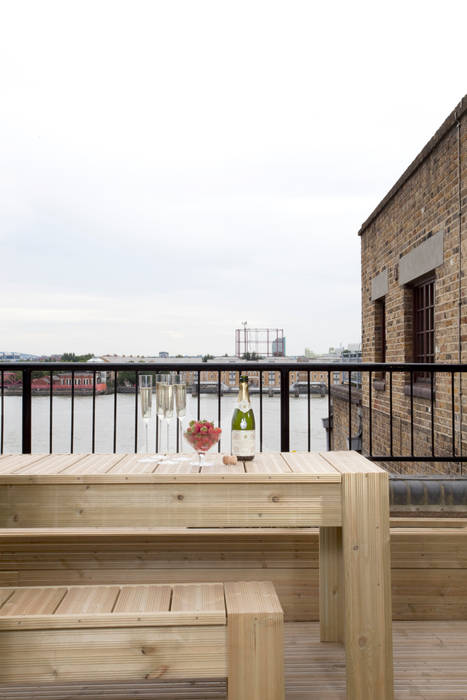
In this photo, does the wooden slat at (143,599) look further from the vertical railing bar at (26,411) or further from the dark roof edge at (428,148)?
the dark roof edge at (428,148)

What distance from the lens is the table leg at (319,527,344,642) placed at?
7.29ft

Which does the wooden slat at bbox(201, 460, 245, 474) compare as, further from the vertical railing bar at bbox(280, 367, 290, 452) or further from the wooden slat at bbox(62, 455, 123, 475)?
the vertical railing bar at bbox(280, 367, 290, 452)

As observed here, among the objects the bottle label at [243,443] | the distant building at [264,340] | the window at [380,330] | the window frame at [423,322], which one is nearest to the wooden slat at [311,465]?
the bottle label at [243,443]

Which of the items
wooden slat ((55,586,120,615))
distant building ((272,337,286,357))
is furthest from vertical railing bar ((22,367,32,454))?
distant building ((272,337,286,357))

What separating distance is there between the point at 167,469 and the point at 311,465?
48 centimetres

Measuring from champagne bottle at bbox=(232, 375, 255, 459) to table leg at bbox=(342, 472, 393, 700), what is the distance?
351 millimetres

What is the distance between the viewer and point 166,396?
6.27 ft

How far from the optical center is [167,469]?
177 centimetres

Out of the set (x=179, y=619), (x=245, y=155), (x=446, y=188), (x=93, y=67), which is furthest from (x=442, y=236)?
(x=245, y=155)

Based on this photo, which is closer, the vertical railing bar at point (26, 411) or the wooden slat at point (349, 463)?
the wooden slat at point (349, 463)

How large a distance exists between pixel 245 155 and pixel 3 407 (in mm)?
20226

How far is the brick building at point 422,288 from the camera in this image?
15.3ft

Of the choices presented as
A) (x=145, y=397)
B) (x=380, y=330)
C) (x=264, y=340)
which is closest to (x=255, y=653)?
(x=145, y=397)

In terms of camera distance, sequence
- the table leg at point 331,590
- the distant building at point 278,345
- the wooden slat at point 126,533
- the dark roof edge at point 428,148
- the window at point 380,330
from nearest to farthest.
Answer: the table leg at point 331,590 < the wooden slat at point 126,533 < the dark roof edge at point 428,148 < the window at point 380,330 < the distant building at point 278,345
